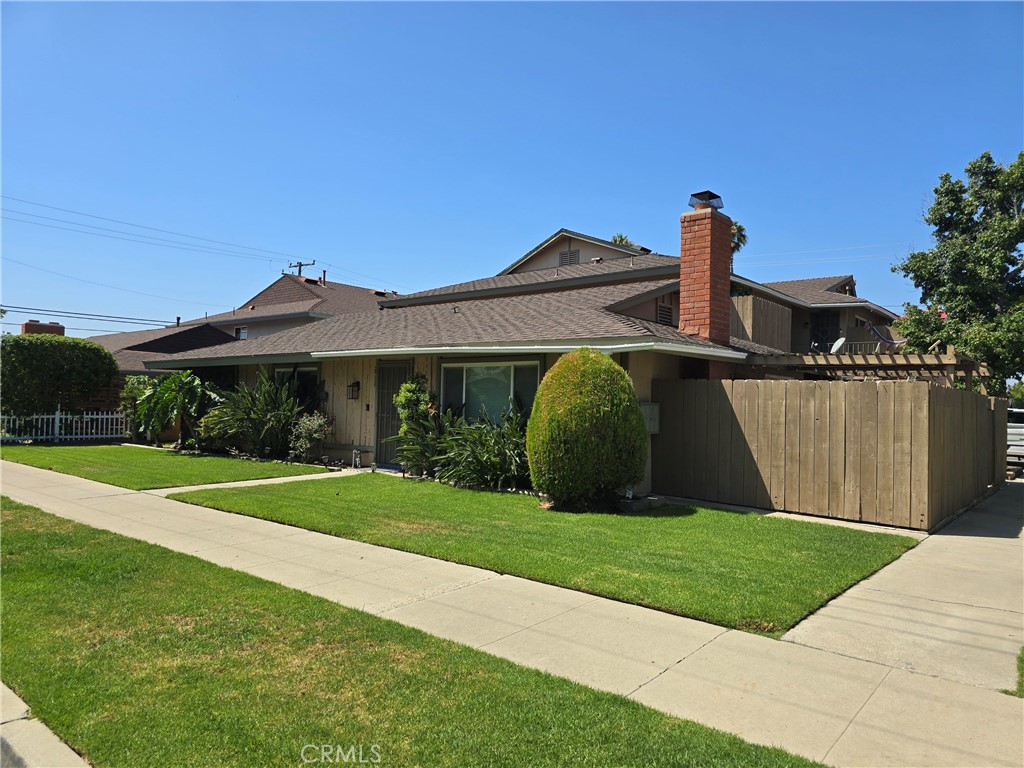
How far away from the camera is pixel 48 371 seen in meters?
20.2

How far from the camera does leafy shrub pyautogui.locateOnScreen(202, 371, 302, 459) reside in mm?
15484

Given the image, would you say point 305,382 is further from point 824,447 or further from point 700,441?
point 824,447

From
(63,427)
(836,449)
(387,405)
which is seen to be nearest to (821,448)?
(836,449)

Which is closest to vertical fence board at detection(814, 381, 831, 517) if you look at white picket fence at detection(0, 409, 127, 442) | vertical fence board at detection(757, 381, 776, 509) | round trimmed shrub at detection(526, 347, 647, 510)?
vertical fence board at detection(757, 381, 776, 509)

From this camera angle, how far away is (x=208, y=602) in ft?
16.6

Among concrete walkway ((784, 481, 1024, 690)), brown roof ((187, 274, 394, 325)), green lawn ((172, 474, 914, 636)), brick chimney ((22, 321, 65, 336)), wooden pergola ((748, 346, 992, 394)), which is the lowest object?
concrete walkway ((784, 481, 1024, 690))

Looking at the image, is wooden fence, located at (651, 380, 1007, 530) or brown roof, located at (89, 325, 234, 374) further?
brown roof, located at (89, 325, 234, 374)

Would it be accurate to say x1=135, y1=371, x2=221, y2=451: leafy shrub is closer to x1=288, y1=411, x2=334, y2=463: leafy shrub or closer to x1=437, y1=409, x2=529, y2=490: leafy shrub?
x1=288, y1=411, x2=334, y2=463: leafy shrub

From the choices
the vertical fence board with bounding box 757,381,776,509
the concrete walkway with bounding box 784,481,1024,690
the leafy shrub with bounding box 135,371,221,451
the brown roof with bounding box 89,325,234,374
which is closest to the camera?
the concrete walkway with bounding box 784,481,1024,690

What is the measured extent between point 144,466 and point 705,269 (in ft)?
40.4

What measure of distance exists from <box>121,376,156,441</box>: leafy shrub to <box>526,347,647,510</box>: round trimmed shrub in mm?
14458

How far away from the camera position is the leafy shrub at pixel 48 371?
1955 cm

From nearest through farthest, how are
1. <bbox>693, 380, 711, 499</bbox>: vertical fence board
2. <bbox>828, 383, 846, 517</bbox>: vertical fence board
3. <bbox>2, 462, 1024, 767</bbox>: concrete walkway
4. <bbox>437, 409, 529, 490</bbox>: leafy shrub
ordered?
<bbox>2, 462, 1024, 767</bbox>: concrete walkway, <bbox>828, 383, 846, 517</bbox>: vertical fence board, <bbox>693, 380, 711, 499</bbox>: vertical fence board, <bbox>437, 409, 529, 490</bbox>: leafy shrub
